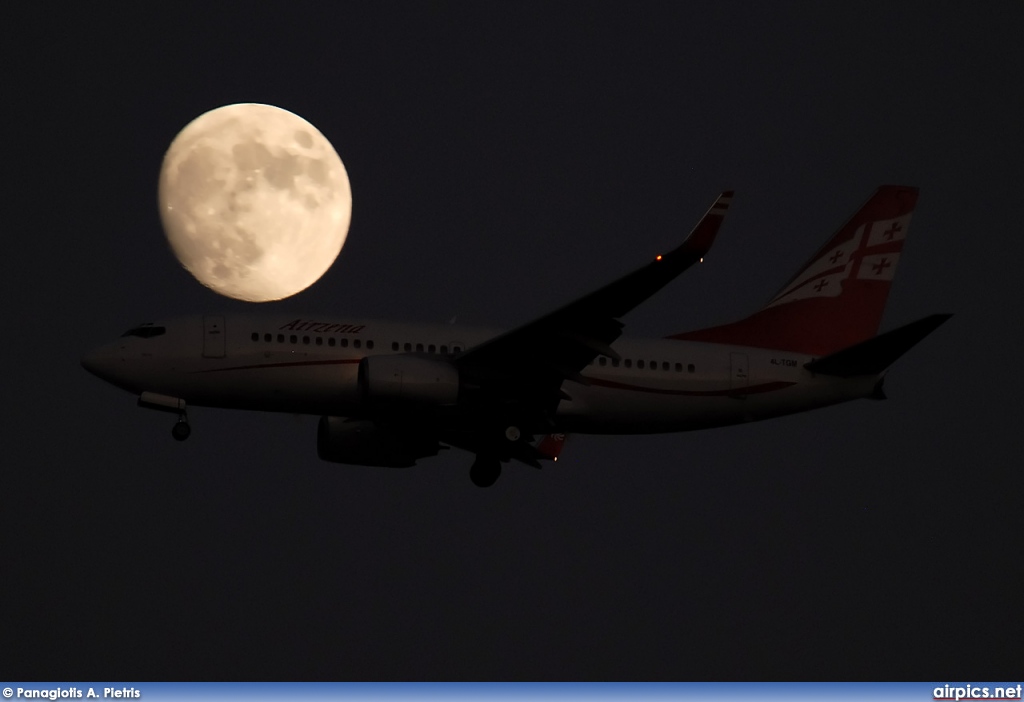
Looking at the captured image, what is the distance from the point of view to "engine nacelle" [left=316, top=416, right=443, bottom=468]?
56.2 meters

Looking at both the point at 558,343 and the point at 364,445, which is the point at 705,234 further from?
the point at 364,445

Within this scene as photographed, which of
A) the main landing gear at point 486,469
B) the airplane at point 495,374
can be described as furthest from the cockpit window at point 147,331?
the main landing gear at point 486,469

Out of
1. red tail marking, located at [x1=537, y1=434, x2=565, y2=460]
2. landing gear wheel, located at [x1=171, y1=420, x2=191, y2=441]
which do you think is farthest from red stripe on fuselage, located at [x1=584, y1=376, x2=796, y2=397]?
landing gear wheel, located at [x1=171, y1=420, x2=191, y2=441]

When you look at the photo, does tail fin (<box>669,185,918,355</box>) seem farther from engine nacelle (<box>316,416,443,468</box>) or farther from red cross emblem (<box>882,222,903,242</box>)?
engine nacelle (<box>316,416,443,468</box>)

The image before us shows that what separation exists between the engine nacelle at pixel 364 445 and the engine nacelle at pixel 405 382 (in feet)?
19.6

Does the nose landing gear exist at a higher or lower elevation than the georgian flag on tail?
lower

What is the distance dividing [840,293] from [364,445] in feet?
46.5

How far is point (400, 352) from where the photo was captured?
A: 169ft

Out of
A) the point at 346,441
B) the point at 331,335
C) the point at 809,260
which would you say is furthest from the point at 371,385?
the point at 809,260

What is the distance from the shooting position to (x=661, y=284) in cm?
4650

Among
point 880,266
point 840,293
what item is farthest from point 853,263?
point 840,293

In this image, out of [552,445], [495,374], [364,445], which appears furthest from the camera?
[364,445]

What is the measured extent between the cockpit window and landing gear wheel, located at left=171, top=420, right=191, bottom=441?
227 cm

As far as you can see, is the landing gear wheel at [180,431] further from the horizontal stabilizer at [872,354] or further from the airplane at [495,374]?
the horizontal stabilizer at [872,354]
